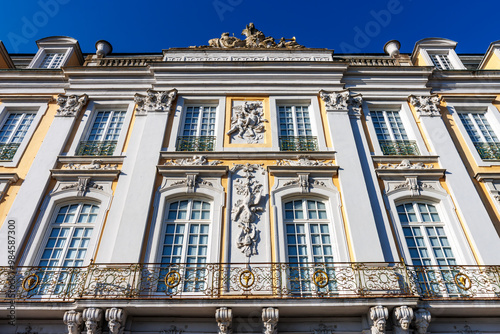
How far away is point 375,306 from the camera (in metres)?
7.50

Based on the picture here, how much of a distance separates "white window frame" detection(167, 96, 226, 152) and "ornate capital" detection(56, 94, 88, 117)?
331 cm

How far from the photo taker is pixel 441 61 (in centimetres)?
1556

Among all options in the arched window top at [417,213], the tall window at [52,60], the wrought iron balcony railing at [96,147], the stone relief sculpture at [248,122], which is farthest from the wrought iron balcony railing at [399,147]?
the tall window at [52,60]

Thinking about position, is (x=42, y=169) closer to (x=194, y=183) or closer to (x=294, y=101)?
(x=194, y=183)

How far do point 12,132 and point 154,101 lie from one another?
4.75m

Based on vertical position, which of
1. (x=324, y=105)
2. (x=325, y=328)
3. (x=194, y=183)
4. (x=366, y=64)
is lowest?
(x=325, y=328)

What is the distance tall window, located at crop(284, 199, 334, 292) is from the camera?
845 centimetres

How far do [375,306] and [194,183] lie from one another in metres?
5.59

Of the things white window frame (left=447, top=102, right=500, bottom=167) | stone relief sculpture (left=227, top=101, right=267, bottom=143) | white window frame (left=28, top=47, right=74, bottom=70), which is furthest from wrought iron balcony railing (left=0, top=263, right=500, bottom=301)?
white window frame (left=28, top=47, right=74, bottom=70)

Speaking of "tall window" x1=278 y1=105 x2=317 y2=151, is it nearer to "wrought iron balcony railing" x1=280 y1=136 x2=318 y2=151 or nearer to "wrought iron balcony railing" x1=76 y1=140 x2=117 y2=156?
"wrought iron balcony railing" x1=280 y1=136 x2=318 y2=151

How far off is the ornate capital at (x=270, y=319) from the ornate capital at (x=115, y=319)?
281cm

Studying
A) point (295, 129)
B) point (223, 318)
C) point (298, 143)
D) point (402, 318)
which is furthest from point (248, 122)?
point (402, 318)

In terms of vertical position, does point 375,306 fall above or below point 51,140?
below

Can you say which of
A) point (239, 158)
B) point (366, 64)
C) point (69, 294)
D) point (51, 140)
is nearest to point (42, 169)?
point (51, 140)
